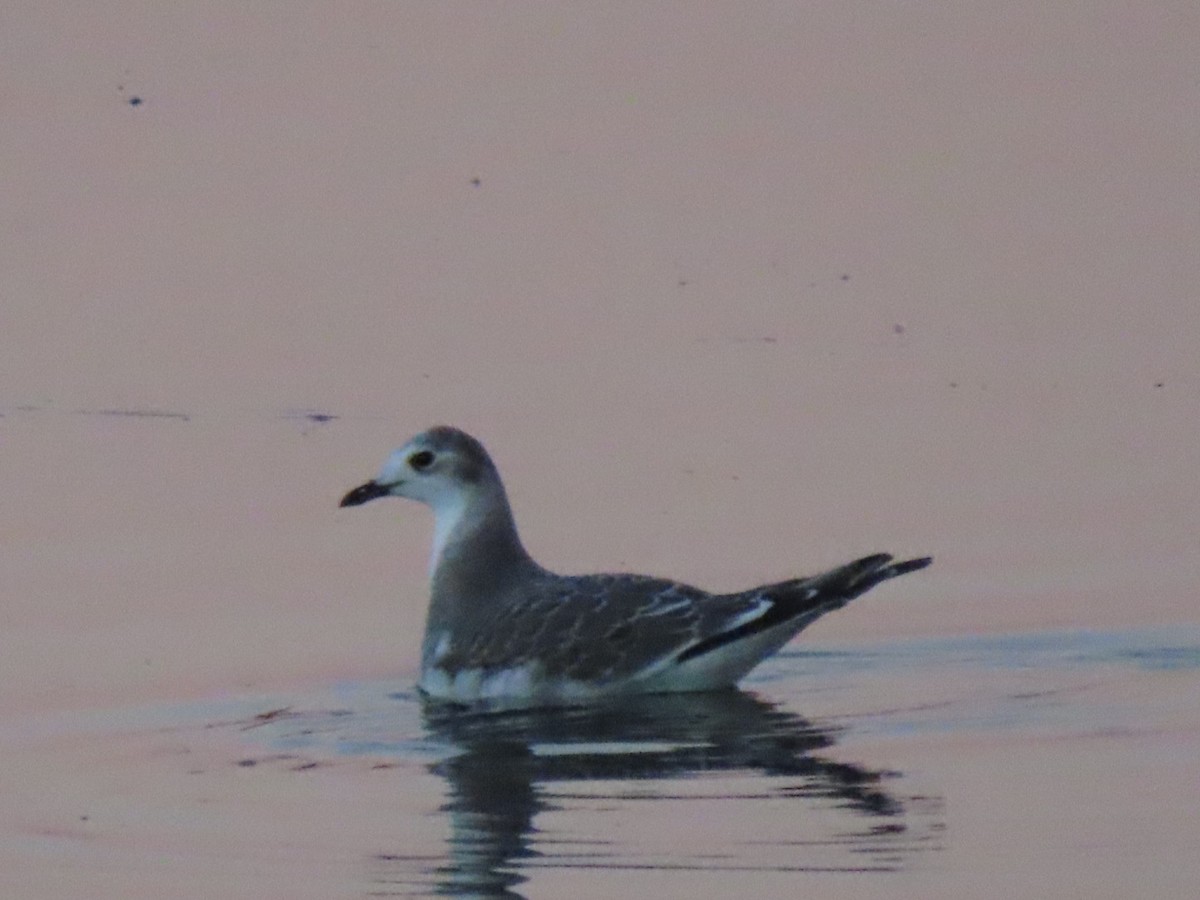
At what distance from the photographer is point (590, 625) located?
13.5m

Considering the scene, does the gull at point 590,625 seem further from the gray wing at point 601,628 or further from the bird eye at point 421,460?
the bird eye at point 421,460

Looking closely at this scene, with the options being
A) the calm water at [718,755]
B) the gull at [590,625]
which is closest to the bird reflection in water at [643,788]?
the calm water at [718,755]

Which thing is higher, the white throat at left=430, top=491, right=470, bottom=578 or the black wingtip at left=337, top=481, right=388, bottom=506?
the black wingtip at left=337, top=481, right=388, bottom=506

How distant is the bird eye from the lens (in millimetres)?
14672

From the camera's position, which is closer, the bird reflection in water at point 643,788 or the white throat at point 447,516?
the bird reflection in water at point 643,788

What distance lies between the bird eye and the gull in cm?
29

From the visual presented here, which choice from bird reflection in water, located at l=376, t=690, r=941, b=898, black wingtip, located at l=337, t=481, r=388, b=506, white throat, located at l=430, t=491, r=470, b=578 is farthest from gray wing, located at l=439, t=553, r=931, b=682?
black wingtip, located at l=337, t=481, r=388, b=506

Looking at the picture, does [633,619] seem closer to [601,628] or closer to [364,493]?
[601,628]

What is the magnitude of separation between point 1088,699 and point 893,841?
272 cm

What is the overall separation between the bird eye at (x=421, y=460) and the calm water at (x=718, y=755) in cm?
145

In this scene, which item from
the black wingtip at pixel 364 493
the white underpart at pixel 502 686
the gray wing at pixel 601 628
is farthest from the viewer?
the black wingtip at pixel 364 493

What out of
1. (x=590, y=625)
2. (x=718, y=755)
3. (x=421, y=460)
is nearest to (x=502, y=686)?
(x=590, y=625)

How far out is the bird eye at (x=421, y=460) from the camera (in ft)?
48.1

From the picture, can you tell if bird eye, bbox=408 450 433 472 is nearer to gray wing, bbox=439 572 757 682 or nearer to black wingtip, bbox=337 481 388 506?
black wingtip, bbox=337 481 388 506
